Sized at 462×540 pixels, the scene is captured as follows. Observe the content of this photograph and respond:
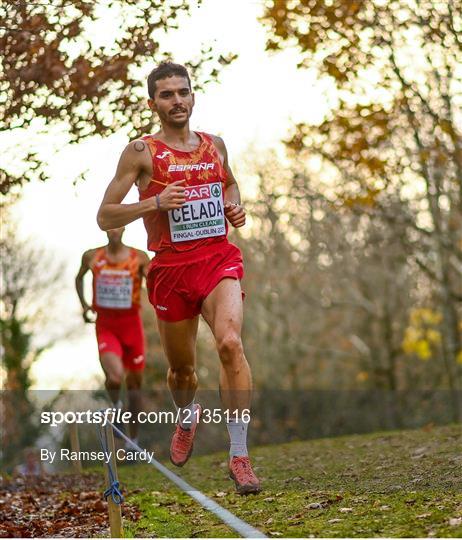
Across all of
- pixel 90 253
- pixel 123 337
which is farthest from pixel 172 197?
pixel 123 337

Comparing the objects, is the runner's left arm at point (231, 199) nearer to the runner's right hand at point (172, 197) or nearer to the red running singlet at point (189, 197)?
the red running singlet at point (189, 197)

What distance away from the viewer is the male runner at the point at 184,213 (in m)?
7.37

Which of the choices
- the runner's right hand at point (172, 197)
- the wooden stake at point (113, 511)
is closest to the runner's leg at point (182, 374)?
the runner's right hand at point (172, 197)

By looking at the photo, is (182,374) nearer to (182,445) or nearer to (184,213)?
(182,445)

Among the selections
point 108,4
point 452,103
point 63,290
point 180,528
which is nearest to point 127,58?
point 108,4

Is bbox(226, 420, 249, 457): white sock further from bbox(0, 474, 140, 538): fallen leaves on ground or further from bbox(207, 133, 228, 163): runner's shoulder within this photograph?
bbox(207, 133, 228, 163): runner's shoulder

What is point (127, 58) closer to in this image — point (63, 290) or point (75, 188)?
point (75, 188)

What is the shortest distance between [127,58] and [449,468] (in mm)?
4354

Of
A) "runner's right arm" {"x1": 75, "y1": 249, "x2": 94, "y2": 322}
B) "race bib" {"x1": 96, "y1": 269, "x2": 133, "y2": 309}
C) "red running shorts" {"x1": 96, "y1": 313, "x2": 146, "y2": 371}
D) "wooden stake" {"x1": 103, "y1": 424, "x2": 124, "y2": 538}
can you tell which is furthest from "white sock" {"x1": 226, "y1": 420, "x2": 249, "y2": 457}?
"runner's right arm" {"x1": 75, "y1": 249, "x2": 94, "y2": 322}

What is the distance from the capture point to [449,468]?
873 cm

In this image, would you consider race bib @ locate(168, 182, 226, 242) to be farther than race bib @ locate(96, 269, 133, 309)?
No

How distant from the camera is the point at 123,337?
13.1 metres

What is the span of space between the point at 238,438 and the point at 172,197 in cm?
149

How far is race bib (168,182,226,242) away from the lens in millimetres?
7508
